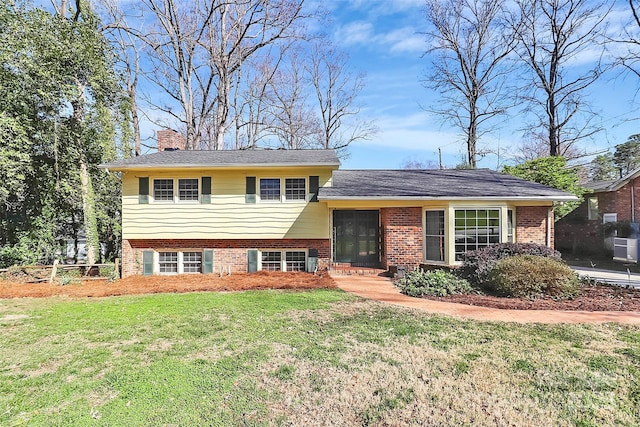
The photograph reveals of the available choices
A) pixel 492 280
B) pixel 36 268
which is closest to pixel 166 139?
pixel 36 268

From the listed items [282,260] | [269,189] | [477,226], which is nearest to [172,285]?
[282,260]

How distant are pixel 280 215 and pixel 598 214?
1702 centimetres

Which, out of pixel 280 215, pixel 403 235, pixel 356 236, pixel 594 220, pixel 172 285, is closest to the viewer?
pixel 172 285

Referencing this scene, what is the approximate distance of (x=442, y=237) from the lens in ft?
34.4

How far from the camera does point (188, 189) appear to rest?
11.8 metres

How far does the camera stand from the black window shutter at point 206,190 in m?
11.6

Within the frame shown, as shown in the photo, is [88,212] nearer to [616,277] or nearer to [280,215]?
[280,215]

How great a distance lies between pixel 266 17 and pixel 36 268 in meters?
15.9

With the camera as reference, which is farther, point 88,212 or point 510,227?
point 88,212

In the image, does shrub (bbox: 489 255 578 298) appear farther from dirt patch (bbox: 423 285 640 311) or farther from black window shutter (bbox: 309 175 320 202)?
black window shutter (bbox: 309 175 320 202)

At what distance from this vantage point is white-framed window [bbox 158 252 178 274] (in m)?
12.0

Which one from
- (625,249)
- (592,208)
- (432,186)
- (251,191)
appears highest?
(432,186)

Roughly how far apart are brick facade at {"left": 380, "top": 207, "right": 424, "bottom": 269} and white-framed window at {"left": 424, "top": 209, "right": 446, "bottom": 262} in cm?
20

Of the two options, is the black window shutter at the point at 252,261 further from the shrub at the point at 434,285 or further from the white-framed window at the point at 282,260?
the shrub at the point at 434,285
